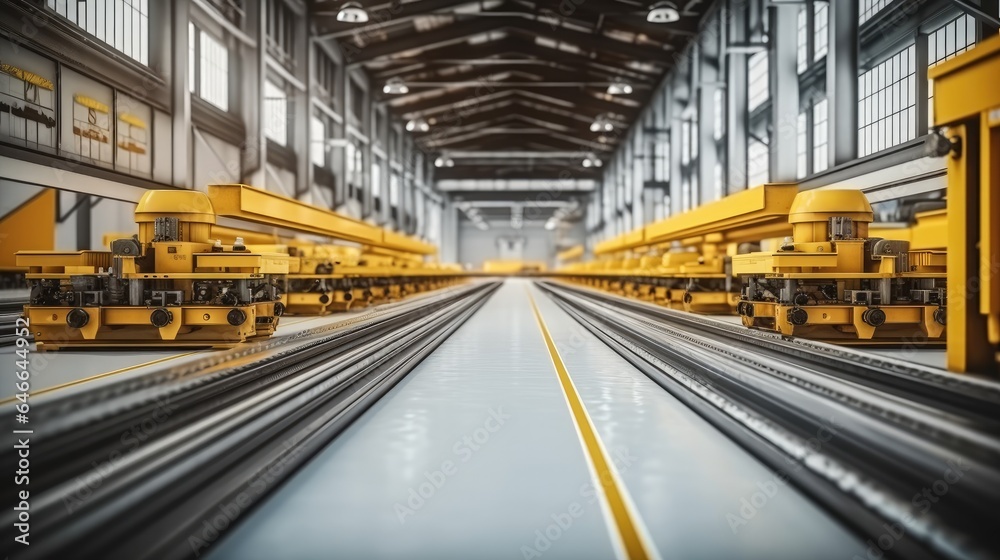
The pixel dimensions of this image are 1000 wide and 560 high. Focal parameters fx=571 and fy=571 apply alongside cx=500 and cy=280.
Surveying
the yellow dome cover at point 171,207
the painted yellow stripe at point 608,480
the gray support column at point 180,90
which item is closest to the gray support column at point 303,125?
the gray support column at point 180,90

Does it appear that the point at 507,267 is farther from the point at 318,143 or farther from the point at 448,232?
the point at 318,143

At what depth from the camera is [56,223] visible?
12.3 metres

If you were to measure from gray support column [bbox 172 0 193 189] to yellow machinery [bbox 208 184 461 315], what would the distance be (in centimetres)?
223

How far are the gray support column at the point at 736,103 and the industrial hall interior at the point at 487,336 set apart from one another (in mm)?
52

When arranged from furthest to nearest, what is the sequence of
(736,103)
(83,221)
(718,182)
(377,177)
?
1. (377,177)
2. (718,182)
3. (736,103)
4. (83,221)

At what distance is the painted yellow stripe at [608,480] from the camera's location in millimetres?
1819

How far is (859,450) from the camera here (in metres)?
2.37

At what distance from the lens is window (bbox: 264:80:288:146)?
1423cm

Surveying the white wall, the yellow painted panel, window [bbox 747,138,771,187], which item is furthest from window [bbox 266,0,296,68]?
the white wall

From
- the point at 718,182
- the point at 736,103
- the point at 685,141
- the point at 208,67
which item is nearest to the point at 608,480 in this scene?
the point at 208,67

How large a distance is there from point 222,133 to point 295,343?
8.57m

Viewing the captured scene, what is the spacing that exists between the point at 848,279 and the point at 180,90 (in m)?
10.5

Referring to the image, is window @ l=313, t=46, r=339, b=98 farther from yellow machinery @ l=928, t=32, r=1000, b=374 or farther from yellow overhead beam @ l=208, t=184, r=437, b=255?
yellow machinery @ l=928, t=32, r=1000, b=374

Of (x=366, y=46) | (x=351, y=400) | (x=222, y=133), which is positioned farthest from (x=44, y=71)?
(x=366, y=46)
